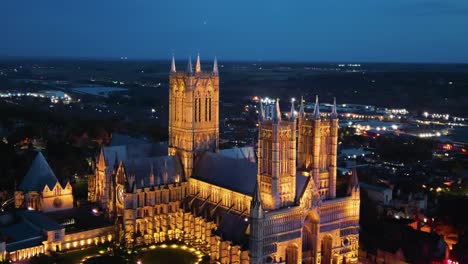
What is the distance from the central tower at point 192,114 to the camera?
61.4m

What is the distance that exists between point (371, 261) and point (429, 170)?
1912 inches

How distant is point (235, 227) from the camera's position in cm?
5062

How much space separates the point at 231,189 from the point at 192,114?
11.7 m

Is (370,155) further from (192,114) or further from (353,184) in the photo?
(192,114)

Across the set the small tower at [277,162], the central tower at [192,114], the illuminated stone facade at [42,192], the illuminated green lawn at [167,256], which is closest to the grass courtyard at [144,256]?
the illuminated green lawn at [167,256]

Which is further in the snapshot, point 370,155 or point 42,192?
point 370,155

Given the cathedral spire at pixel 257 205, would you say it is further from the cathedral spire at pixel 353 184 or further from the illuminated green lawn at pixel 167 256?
the cathedral spire at pixel 353 184

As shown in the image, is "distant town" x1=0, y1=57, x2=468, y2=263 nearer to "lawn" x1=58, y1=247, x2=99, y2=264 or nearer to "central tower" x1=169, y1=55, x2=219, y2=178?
"lawn" x1=58, y1=247, x2=99, y2=264

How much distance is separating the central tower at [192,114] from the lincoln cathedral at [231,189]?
0.12 m

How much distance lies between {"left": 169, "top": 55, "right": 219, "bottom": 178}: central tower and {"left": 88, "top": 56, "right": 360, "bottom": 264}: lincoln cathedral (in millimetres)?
120

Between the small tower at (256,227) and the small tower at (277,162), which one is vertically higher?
the small tower at (277,162)

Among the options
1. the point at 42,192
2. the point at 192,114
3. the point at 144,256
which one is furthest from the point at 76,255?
the point at 192,114

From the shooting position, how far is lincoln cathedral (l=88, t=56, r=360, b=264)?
48.1 metres

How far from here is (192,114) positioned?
202ft
